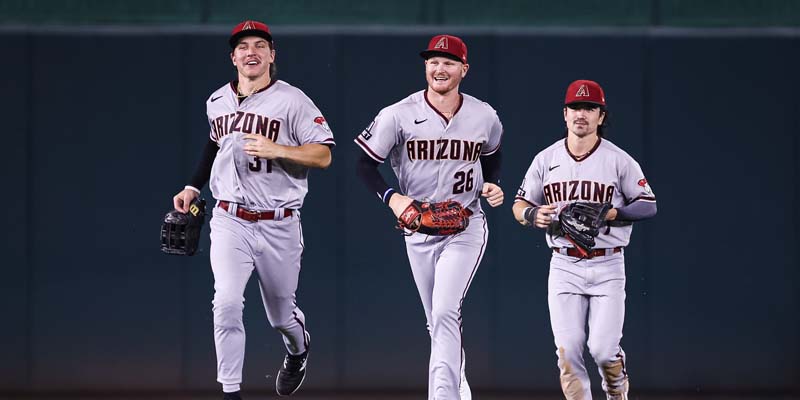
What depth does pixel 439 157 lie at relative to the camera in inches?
189

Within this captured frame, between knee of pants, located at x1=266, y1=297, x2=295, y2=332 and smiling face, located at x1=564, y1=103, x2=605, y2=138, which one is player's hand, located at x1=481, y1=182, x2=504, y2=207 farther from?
knee of pants, located at x1=266, y1=297, x2=295, y2=332

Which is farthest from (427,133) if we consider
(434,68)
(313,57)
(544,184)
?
(313,57)

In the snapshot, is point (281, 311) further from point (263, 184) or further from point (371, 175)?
point (371, 175)

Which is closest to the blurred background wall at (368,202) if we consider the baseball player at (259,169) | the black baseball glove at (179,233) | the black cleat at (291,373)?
the black cleat at (291,373)

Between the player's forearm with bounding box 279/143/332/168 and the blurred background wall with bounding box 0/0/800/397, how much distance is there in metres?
1.35

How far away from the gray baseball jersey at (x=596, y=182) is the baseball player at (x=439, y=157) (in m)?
0.29

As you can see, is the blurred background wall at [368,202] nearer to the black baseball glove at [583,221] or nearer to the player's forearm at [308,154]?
the player's forearm at [308,154]

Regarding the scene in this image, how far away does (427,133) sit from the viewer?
480cm

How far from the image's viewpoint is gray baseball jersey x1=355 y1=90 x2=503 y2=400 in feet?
15.6

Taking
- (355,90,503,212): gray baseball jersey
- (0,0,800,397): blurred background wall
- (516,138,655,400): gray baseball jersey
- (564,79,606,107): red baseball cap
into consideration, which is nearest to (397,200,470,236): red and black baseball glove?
(355,90,503,212): gray baseball jersey

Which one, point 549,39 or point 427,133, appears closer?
point 427,133

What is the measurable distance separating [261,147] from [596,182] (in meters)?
1.68
